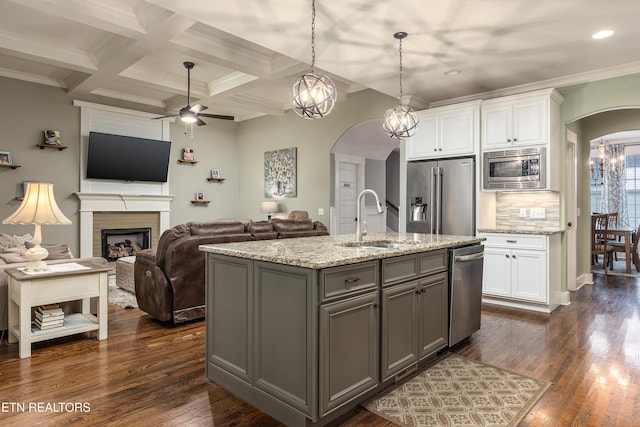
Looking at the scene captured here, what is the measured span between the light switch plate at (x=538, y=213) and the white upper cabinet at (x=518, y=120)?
903 mm

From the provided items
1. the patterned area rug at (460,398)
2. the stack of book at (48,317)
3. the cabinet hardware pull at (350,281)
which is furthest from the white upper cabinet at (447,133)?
the stack of book at (48,317)

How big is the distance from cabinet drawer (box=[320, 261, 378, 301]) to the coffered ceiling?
80.3 inches

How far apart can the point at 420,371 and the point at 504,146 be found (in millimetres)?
3151

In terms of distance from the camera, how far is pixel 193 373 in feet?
9.11

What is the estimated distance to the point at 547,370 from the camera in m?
2.87

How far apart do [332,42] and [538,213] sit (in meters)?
3.38

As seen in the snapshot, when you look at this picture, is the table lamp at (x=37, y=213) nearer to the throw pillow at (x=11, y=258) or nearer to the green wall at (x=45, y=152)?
the throw pillow at (x=11, y=258)

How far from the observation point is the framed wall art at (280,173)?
25.2 ft

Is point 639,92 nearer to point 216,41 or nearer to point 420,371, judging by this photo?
point 420,371

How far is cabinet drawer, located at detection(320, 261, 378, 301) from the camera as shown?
6.60ft

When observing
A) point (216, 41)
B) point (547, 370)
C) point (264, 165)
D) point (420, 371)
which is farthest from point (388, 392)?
point (264, 165)

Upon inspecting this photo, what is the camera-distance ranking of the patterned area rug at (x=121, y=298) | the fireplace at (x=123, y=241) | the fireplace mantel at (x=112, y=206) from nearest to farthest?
1. the patterned area rug at (x=121, y=298)
2. the fireplace mantel at (x=112, y=206)
3. the fireplace at (x=123, y=241)

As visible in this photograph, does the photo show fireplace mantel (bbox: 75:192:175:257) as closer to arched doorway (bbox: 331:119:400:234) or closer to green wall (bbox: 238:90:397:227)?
green wall (bbox: 238:90:397:227)

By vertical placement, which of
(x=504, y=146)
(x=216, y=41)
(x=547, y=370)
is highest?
(x=216, y=41)
